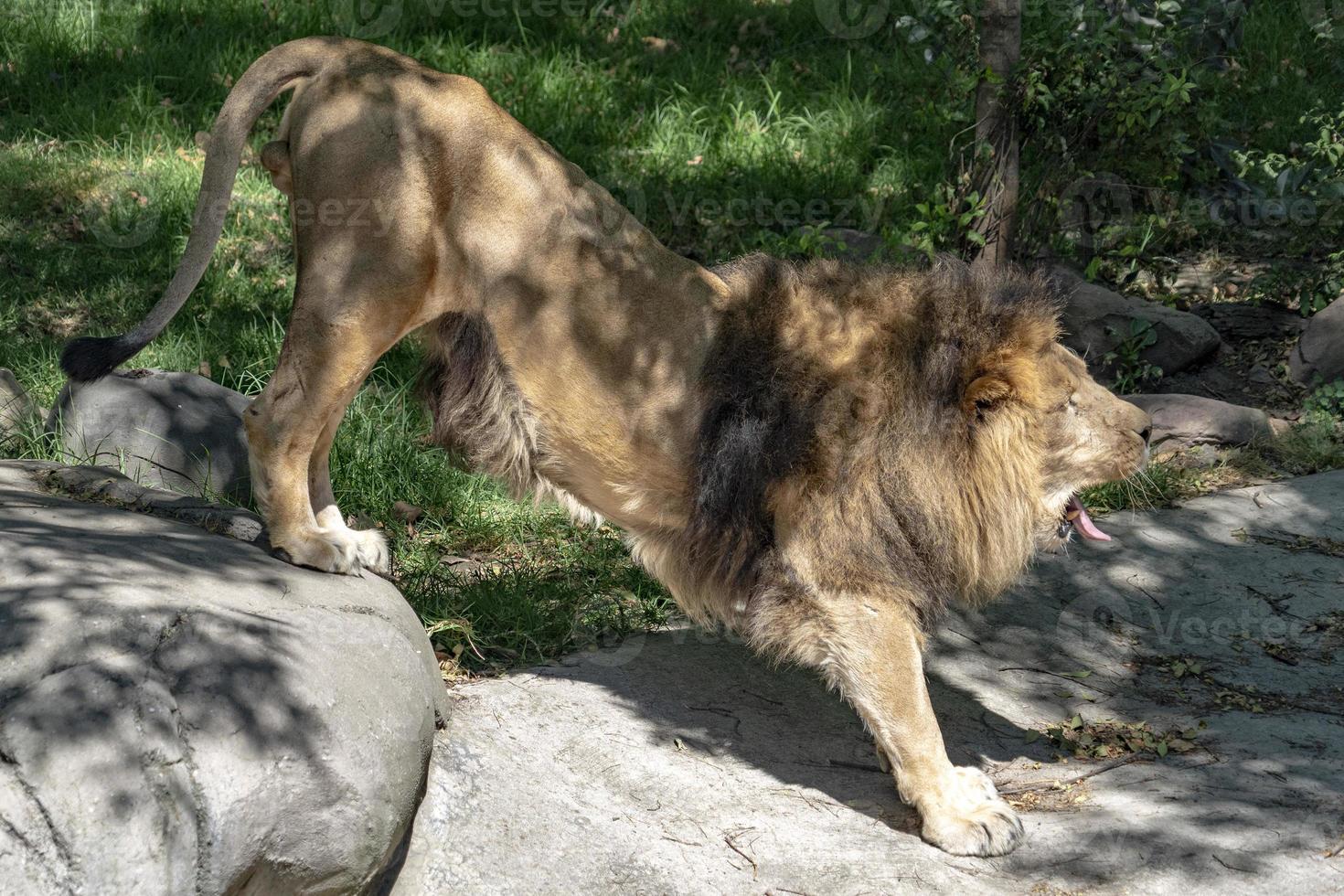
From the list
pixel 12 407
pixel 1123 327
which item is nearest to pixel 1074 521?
pixel 1123 327

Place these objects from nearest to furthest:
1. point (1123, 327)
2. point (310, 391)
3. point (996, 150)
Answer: point (310, 391) < point (996, 150) < point (1123, 327)

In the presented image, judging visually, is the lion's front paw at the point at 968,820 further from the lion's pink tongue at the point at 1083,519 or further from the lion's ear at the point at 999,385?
the lion's ear at the point at 999,385

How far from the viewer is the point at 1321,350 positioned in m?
6.50

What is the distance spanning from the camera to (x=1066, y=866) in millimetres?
3291

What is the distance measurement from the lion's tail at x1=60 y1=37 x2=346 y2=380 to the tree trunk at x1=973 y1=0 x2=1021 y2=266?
306cm

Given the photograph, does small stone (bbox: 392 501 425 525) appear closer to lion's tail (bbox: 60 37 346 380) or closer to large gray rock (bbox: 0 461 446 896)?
lion's tail (bbox: 60 37 346 380)

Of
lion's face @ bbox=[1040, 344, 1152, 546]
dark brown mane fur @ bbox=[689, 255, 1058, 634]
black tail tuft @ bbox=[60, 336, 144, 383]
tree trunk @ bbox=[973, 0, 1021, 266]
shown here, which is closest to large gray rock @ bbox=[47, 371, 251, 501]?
black tail tuft @ bbox=[60, 336, 144, 383]

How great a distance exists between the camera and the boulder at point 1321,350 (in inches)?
253

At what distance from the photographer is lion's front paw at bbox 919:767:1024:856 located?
337 cm

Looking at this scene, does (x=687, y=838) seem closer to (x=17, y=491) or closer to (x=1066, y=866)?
(x=1066, y=866)

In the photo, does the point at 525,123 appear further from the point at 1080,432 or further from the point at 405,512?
the point at 1080,432

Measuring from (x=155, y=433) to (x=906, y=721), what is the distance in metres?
2.89

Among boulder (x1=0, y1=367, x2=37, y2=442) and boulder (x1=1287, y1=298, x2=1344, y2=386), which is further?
boulder (x1=1287, y1=298, x2=1344, y2=386)

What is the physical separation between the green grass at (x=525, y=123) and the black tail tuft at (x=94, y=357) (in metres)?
1.33
